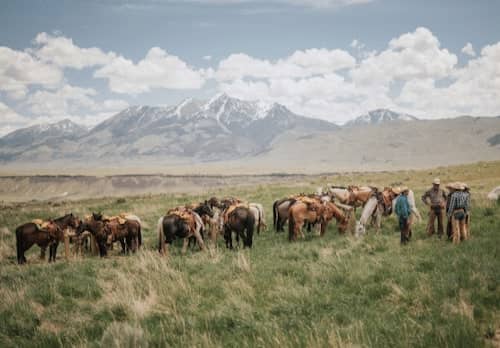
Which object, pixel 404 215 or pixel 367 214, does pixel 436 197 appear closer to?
pixel 404 215

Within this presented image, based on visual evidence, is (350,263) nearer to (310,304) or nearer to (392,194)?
(310,304)

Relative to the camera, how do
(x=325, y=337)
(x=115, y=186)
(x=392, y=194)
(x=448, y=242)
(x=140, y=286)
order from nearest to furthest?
(x=325, y=337) → (x=140, y=286) → (x=448, y=242) → (x=392, y=194) → (x=115, y=186)

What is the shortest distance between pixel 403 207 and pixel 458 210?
1.53m

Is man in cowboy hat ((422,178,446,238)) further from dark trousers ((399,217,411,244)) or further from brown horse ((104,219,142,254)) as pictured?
brown horse ((104,219,142,254))

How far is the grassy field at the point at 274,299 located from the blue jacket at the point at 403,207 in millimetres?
866

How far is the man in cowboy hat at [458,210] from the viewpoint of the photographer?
11.2 metres

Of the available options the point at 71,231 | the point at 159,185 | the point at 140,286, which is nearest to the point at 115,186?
the point at 159,185

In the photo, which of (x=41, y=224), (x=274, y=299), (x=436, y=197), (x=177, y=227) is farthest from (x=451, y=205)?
(x=41, y=224)

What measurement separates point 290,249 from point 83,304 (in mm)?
6001

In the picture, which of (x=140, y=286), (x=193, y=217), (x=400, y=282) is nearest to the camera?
(x=400, y=282)

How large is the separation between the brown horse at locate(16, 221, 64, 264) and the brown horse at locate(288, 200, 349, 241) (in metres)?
8.52

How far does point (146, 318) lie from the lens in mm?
7180

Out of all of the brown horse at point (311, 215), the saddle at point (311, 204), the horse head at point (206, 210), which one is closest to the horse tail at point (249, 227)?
the brown horse at point (311, 215)

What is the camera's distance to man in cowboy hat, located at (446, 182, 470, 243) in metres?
11.2
